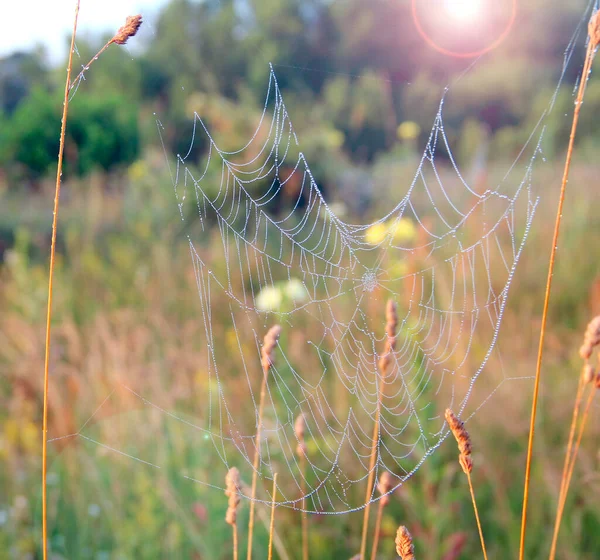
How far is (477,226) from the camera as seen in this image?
12.9 ft

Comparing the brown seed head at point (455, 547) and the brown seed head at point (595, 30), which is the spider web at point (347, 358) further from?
the brown seed head at point (595, 30)

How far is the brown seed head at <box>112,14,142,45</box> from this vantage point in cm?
85

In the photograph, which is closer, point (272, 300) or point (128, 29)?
point (128, 29)

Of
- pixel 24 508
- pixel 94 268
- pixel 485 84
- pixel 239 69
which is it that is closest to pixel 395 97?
pixel 485 84

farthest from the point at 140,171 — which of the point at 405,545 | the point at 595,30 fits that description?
the point at 405,545

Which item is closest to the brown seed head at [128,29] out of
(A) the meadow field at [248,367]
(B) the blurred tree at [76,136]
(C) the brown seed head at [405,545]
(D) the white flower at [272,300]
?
(A) the meadow field at [248,367]

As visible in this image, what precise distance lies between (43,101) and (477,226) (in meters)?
10.7

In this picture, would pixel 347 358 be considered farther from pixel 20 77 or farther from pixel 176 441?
pixel 20 77

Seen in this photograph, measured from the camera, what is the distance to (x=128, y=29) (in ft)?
2.79

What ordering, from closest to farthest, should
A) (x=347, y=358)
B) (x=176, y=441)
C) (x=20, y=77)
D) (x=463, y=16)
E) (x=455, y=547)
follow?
(x=455, y=547), (x=176, y=441), (x=347, y=358), (x=463, y=16), (x=20, y=77)

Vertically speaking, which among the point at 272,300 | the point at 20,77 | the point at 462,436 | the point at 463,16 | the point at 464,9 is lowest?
the point at 462,436

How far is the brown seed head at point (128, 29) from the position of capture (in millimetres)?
849

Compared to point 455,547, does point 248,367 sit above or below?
above

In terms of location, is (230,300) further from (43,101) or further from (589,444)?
(43,101)
